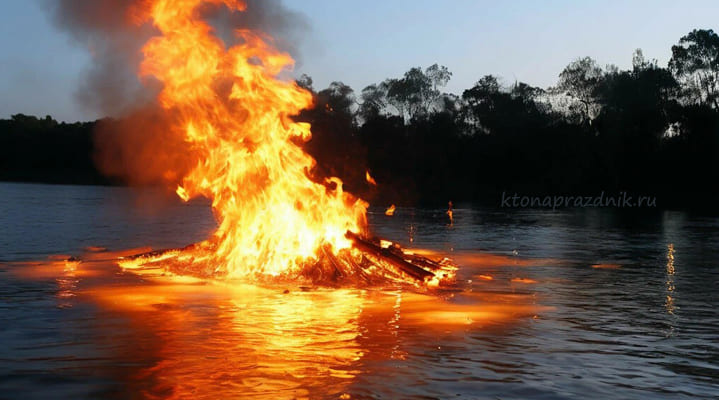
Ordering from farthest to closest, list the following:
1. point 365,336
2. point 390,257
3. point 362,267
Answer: point 362,267 → point 390,257 → point 365,336

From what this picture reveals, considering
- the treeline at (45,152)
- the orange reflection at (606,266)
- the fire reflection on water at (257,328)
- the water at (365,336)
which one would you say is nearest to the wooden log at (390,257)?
the fire reflection on water at (257,328)

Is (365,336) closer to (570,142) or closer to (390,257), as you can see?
(390,257)

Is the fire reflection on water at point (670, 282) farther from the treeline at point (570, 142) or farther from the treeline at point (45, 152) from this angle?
the treeline at point (45, 152)

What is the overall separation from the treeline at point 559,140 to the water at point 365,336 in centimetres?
3776

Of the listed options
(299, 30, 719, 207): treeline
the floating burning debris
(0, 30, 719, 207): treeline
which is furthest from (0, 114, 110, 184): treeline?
the floating burning debris

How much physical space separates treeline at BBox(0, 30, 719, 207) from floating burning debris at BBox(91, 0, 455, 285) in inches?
1361

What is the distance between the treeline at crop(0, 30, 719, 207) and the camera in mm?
70500

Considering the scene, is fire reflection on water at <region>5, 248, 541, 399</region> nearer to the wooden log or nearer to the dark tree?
the wooden log

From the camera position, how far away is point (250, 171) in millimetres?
16203

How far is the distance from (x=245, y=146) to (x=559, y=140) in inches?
2659

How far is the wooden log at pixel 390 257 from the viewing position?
48.8 ft

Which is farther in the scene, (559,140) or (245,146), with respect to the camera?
(559,140)

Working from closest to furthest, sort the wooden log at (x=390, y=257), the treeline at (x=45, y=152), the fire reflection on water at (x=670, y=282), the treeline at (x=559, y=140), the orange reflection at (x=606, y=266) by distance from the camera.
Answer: the fire reflection on water at (x=670, y=282), the wooden log at (x=390, y=257), the orange reflection at (x=606, y=266), the treeline at (x=559, y=140), the treeline at (x=45, y=152)

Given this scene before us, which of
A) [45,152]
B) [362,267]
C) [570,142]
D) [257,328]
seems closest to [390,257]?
[362,267]
